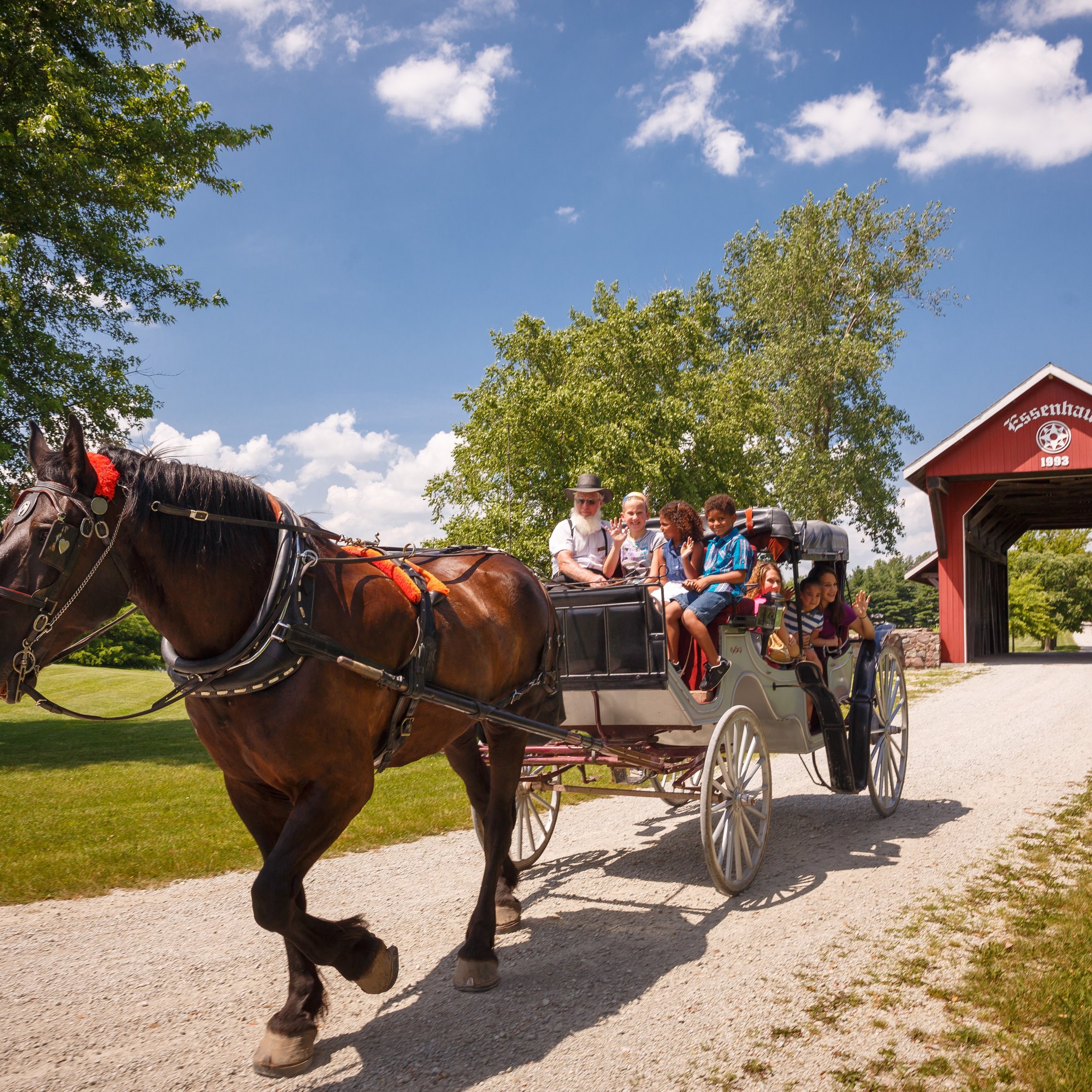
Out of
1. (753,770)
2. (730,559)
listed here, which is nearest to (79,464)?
(730,559)

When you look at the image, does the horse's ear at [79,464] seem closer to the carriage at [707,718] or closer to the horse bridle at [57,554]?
the horse bridle at [57,554]

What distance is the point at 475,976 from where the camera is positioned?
3953 millimetres

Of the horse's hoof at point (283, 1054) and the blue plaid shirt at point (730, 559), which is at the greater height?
the blue plaid shirt at point (730, 559)

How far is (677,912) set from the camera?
196 inches

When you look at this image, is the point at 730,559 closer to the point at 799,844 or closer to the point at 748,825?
the point at 748,825

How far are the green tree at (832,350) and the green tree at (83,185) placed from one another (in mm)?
19377

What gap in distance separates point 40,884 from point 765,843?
14.8 feet

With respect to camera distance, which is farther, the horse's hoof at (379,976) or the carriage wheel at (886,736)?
the carriage wheel at (886,736)

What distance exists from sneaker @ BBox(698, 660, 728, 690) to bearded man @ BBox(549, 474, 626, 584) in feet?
3.35

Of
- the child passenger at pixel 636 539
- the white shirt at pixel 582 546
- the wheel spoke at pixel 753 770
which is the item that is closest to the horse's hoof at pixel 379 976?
the wheel spoke at pixel 753 770

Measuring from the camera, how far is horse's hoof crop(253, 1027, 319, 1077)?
A: 10.5 feet

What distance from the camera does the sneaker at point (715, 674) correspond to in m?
5.57

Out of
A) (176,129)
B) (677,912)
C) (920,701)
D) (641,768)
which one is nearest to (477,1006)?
(677,912)

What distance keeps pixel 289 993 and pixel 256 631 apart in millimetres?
1473
